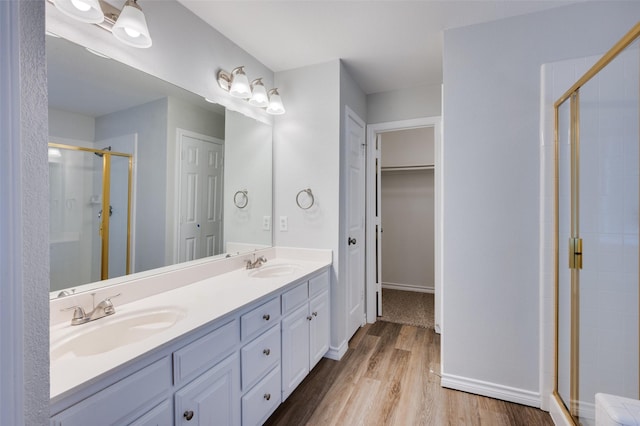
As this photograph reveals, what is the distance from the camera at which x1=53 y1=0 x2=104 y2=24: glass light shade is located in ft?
3.85

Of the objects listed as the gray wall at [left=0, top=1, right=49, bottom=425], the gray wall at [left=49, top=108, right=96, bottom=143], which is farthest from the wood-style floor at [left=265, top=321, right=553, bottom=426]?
the gray wall at [left=49, top=108, right=96, bottom=143]

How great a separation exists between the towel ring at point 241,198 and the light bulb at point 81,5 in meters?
1.27

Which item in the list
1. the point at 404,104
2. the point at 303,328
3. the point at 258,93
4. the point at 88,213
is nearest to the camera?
the point at 88,213

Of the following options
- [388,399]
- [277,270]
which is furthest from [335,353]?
[277,270]

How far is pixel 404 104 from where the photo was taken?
3.03 meters

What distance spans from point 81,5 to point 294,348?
2014 millimetres

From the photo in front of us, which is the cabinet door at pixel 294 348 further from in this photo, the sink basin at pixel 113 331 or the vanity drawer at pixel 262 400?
the sink basin at pixel 113 331

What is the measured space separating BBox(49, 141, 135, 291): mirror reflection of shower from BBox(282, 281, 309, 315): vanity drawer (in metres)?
0.86

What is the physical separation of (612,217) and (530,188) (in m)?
0.41

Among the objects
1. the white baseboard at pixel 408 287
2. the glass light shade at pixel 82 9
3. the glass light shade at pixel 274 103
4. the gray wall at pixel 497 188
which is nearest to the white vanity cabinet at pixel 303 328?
the gray wall at pixel 497 188

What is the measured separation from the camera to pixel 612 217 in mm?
1567

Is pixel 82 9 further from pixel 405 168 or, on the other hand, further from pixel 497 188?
pixel 405 168

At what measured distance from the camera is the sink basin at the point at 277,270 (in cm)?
221

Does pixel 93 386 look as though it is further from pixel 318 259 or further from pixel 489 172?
pixel 489 172
